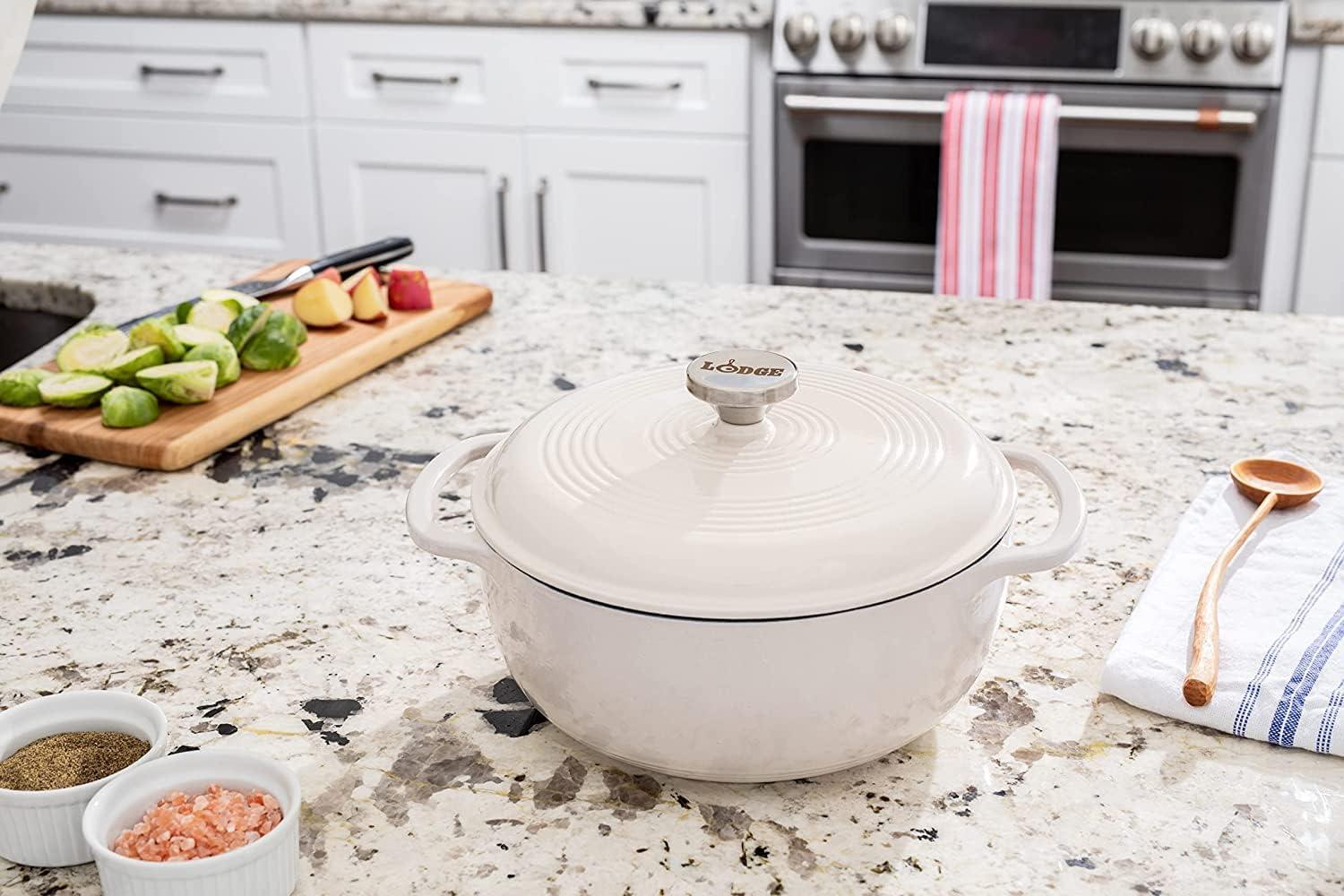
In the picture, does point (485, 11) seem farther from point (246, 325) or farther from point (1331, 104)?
point (246, 325)

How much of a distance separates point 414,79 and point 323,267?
5.48 ft

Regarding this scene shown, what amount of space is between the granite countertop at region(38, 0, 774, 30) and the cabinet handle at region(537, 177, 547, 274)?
0.33m

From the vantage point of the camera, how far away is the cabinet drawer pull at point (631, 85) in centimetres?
277

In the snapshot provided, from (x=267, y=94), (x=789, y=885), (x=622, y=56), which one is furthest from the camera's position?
(x=267, y=94)

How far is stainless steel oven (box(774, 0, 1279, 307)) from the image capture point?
100.0 inches

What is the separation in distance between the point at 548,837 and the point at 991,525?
0.80 feet

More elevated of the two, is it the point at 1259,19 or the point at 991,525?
the point at 1259,19

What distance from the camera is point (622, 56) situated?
2.79 meters

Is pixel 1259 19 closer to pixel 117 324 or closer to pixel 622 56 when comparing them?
pixel 622 56

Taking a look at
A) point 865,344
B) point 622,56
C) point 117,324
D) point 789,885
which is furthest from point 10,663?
point 622,56

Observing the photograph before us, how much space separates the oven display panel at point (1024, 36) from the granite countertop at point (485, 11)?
34 centimetres

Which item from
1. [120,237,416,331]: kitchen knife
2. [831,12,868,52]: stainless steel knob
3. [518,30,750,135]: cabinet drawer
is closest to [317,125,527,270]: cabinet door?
[518,30,750,135]: cabinet drawer

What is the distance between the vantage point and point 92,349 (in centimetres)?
115

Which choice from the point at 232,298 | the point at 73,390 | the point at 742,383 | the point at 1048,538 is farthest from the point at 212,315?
the point at 1048,538
